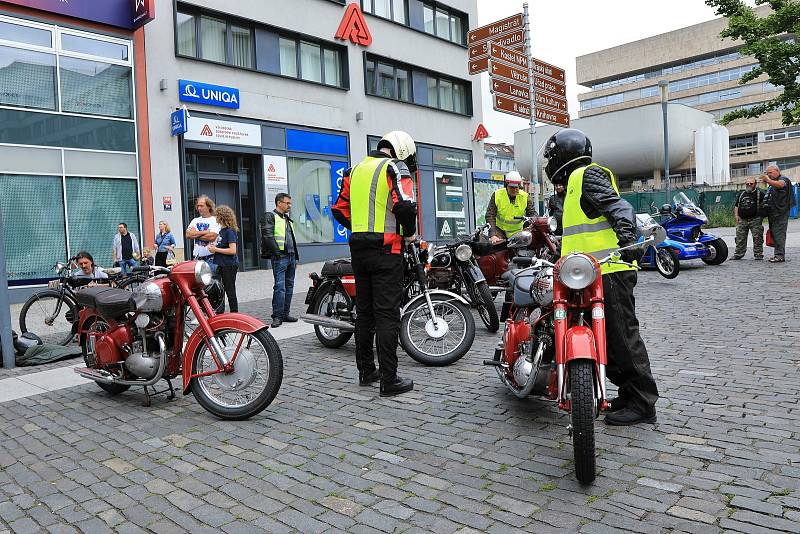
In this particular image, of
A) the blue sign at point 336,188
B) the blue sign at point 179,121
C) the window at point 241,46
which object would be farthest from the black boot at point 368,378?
the blue sign at point 336,188

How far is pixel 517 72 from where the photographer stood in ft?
40.8

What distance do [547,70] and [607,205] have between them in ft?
33.7

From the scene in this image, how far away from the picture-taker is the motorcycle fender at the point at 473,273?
7211 millimetres

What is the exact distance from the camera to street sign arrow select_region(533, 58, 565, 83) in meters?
12.9

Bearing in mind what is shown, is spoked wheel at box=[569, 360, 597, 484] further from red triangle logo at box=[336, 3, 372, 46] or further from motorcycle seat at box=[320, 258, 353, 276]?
red triangle logo at box=[336, 3, 372, 46]

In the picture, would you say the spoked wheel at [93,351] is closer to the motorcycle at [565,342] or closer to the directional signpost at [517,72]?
the motorcycle at [565,342]

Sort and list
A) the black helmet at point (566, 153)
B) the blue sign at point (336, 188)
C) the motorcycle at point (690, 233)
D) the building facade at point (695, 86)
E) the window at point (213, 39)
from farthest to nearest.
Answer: the building facade at point (695, 86), the blue sign at point (336, 188), the window at point (213, 39), the motorcycle at point (690, 233), the black helmet at point (566, 153)

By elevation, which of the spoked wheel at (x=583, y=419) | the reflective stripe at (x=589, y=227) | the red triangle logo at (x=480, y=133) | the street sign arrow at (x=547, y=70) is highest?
the red triangle logo at (x=480, y=133)

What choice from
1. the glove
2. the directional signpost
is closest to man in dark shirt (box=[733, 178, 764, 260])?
the directional signpost

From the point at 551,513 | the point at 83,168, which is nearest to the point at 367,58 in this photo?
the point at 83,168

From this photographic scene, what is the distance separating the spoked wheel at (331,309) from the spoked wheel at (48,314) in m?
3.49

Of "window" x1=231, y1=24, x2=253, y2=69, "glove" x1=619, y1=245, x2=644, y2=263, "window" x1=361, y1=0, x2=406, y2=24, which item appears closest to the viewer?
"glove" x1=619, y1=245, x2=644, y2=263

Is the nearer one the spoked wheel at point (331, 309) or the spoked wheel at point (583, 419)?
the spoked wheel at point (583, 419)

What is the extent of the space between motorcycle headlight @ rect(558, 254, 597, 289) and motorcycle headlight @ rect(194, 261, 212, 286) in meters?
2.52
